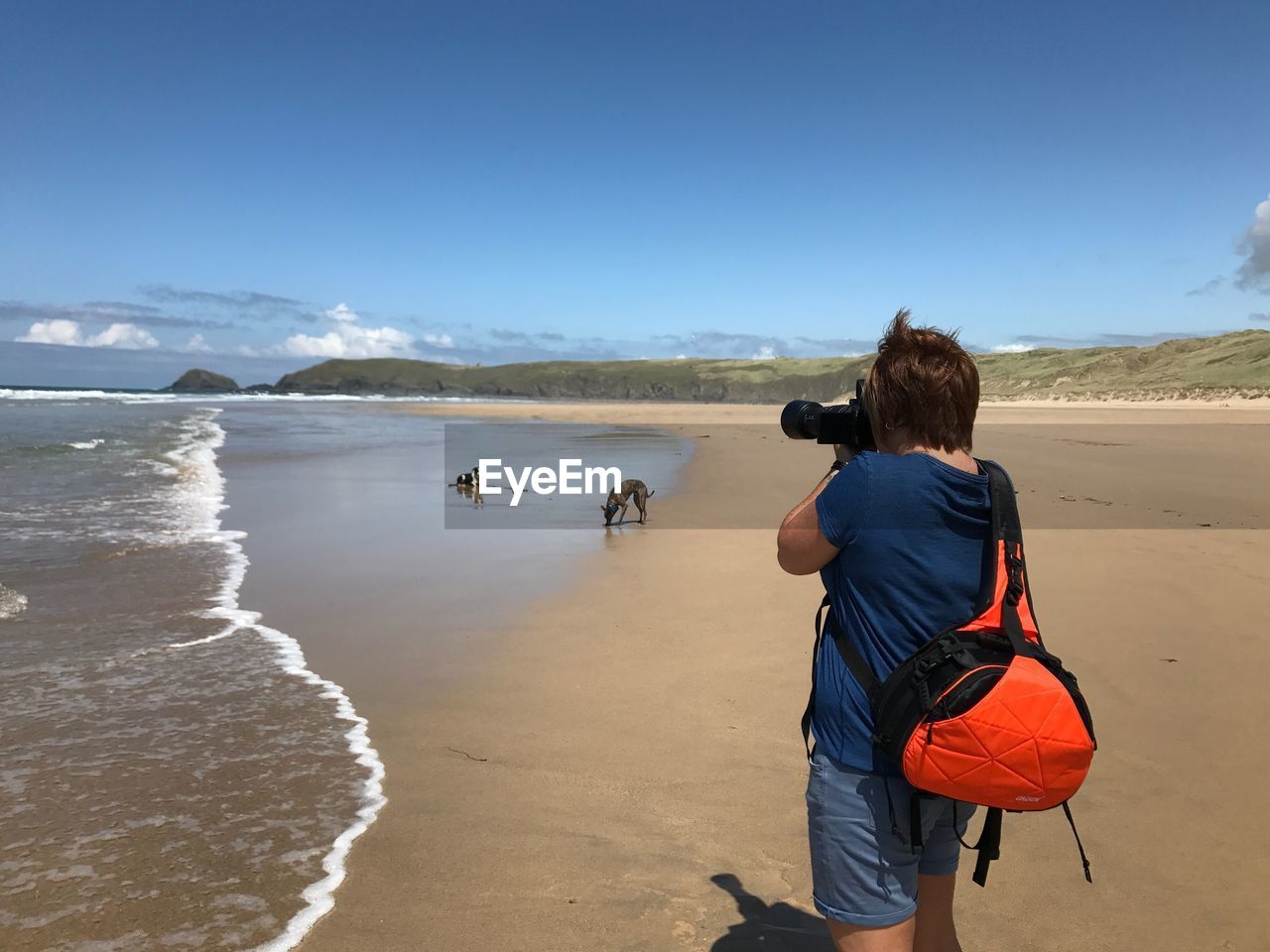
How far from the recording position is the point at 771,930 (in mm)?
2658

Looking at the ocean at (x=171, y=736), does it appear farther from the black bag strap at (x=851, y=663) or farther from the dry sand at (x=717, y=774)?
the black bag strap at (x=851, y=663)

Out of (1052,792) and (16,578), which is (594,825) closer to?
(1052,792)

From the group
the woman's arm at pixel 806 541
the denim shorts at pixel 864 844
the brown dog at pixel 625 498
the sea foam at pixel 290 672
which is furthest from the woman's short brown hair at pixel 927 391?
the brown dog at pixel 625 498

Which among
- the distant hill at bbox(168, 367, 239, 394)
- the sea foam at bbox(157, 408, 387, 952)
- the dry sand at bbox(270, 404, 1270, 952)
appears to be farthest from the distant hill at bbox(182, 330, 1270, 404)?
the sea foam at bbox(157, 408, 387, 952)

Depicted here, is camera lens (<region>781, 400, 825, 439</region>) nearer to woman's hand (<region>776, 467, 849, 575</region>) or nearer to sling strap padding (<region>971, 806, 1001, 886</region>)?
woman's hand (<region>776, 467, 849, 575</region>)

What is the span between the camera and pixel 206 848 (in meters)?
3.05

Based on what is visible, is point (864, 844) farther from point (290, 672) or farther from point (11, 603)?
point (11, 603)

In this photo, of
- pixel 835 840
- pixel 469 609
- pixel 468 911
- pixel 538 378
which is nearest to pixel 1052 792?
pixel 835 840

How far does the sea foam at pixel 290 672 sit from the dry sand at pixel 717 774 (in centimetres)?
7

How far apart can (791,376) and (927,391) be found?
134 meters

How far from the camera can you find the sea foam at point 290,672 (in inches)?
109

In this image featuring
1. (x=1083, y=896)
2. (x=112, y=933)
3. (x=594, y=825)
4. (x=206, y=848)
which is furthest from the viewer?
(x=594, y=825)

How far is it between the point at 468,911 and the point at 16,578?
6155mm

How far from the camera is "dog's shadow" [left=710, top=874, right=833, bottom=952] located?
102 inches
